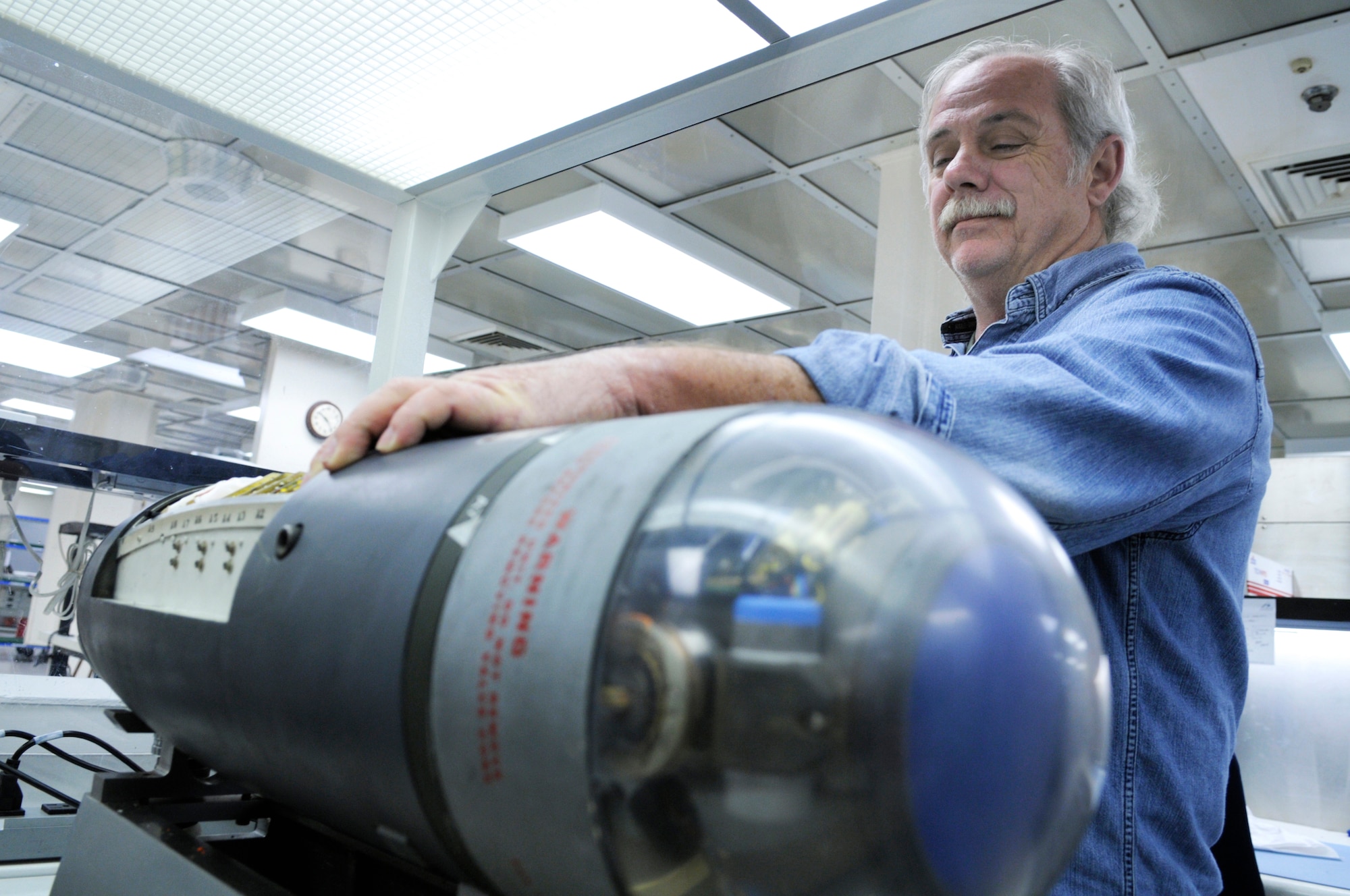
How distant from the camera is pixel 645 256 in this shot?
3.86m

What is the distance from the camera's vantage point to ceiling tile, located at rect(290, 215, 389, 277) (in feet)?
7.31

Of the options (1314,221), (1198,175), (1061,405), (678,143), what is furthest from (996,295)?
(1314,221)

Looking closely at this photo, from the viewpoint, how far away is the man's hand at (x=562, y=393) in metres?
0.49

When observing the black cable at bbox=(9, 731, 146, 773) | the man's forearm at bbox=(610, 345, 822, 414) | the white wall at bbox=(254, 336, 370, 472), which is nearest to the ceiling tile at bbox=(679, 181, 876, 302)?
the white wall at bbox=(254, 336, 370, 472)

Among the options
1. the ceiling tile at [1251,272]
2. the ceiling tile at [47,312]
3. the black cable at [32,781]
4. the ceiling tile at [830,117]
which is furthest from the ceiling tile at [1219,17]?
the ceiling tile at [47,312]

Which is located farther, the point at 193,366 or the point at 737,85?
the point at 193,366

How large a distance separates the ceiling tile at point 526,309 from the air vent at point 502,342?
8.2 inches

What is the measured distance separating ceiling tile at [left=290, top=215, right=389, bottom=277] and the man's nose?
4.76ft

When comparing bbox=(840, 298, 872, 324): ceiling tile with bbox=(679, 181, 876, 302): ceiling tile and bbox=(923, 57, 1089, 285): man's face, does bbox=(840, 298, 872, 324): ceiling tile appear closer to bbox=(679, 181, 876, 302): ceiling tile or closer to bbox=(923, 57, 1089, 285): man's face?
bbox=(679, 181, 876, 302): ceiling tile

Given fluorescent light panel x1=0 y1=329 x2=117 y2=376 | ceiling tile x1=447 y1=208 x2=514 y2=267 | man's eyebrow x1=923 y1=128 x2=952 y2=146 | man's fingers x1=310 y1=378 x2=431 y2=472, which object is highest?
ceiling tile x1=447 y1=208 x2=514 y2=267

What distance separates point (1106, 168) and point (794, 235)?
112 inches

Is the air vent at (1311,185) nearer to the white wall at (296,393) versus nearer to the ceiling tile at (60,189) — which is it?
the white wall at (296,393)

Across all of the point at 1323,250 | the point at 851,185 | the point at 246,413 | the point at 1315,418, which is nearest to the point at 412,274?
the point at 851,185

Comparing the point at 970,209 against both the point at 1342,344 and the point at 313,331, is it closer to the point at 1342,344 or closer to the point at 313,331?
the point at 313,331
